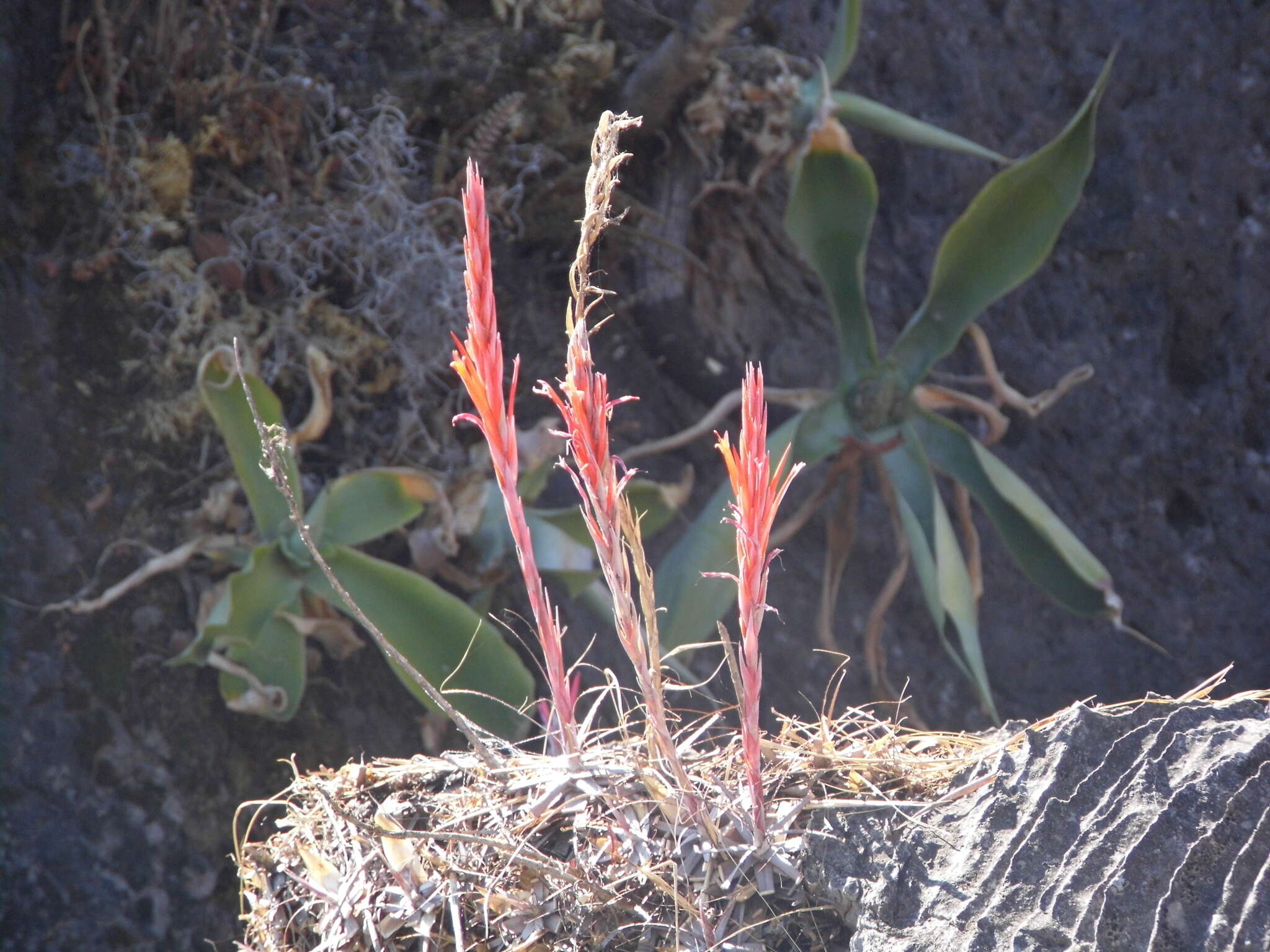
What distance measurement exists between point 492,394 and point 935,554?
2.84 ft

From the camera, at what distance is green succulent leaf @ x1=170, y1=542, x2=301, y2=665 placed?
1026 mm

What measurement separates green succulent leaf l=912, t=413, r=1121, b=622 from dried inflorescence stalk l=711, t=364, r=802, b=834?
83 cm

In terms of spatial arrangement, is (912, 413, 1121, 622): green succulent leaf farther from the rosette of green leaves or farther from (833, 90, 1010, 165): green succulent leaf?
the rosette of green leaves

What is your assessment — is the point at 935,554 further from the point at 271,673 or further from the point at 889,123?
the point at 271,673

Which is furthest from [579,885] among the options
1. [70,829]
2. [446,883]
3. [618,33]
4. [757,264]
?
[618,33]

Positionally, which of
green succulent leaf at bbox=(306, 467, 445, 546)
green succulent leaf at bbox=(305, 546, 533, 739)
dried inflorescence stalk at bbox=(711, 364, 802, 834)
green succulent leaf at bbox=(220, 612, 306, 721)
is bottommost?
green succulent leaf at bbox=(220, 612, 306, 721)

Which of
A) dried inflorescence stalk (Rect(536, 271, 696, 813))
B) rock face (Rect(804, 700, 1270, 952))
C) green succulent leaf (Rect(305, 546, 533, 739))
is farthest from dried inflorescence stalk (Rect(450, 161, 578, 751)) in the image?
green succulent leaf (Rect(305, 546, 533, 739))

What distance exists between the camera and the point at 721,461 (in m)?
1.54

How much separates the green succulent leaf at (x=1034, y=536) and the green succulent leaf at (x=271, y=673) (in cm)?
87

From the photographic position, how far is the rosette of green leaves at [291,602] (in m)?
1.04

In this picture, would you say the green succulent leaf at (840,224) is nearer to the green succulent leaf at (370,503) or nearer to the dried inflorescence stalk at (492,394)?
the green succulent leaf at (370,503)

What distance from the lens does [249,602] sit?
1060mm

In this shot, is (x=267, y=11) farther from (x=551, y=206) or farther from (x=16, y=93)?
(x=551, y=206)

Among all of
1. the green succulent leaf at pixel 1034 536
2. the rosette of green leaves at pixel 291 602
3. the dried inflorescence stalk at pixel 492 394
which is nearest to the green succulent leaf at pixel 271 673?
the rosette of green leaves at pixel 291 602
